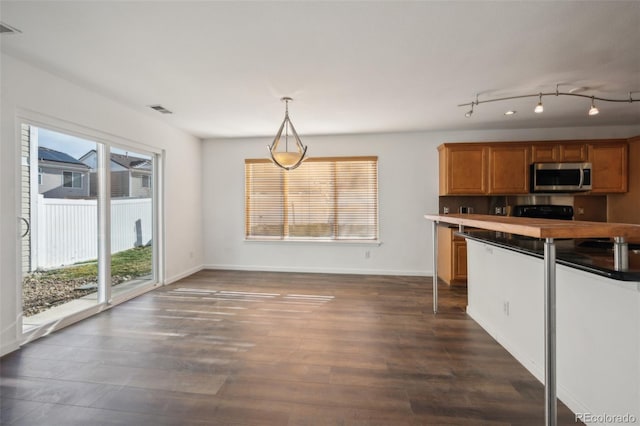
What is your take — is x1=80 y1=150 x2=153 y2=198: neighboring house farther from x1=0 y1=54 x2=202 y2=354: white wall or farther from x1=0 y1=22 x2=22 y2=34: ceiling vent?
x1=0 y1=22 x2=22 y2=34: ceiling vent

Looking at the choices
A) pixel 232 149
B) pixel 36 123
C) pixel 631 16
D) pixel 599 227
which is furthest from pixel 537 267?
pixel 232 149

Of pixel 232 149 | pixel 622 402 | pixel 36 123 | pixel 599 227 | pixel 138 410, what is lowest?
pixel 138 410

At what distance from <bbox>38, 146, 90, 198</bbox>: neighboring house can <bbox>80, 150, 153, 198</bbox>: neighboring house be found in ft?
0.33

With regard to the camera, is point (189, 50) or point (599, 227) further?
point (189, 50)

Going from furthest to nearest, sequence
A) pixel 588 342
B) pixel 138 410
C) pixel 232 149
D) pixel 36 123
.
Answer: pixel 232 149 → pixel 36 123 → pixel 138 410 → pixel 588 342

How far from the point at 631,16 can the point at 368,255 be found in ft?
14.0

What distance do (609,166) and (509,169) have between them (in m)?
1.50

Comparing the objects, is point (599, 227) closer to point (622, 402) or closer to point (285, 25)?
point (622, 402)

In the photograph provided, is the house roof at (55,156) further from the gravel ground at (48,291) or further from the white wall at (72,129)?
the gravel ground at (48,291)

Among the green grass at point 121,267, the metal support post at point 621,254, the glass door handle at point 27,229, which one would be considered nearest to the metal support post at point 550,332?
the metal support post at point 621,254

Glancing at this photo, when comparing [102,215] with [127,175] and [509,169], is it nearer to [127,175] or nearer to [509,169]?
[127,175]

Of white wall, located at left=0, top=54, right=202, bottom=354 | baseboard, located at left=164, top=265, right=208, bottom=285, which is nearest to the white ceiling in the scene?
white wall, located at left=0, top=54, right=202, bottom=354

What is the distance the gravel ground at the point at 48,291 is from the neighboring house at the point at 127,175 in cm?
105

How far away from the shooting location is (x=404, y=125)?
16.1 ft
